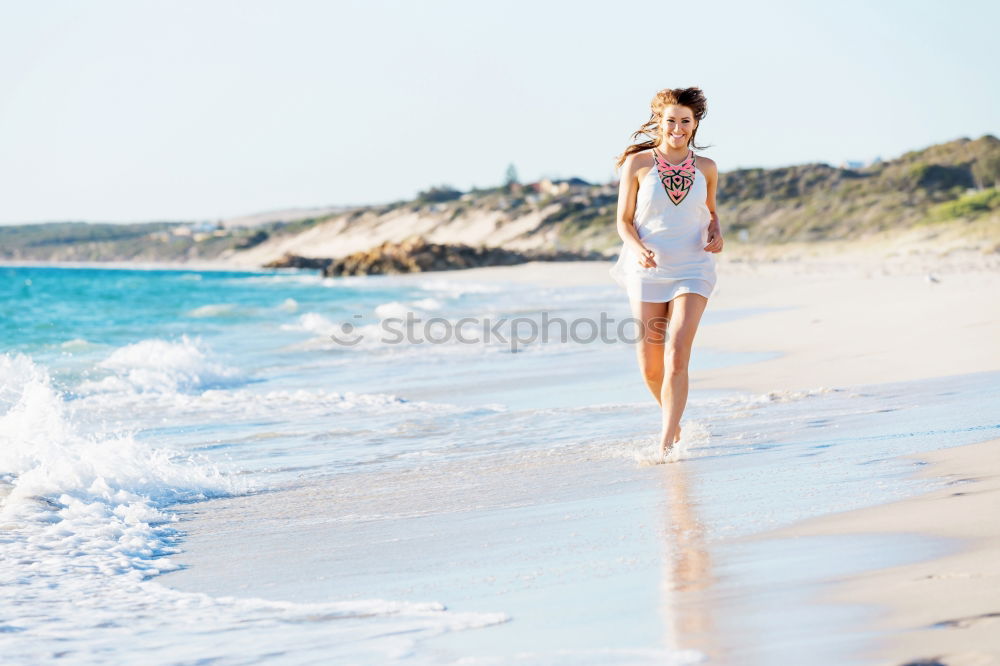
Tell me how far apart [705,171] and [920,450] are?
159cm

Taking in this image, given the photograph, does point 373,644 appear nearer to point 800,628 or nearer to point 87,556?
point 800,628

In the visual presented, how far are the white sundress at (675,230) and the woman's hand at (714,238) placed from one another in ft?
0.09

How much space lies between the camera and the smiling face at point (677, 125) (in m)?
4.93

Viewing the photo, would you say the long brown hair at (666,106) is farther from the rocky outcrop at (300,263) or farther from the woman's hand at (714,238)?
the rocky outcrop at (300,263)

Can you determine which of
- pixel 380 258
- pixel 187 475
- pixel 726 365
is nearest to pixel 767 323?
pixel 726 365

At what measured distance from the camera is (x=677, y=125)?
493cm

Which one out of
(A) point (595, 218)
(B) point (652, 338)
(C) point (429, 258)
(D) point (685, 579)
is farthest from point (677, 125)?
(A) point (595, 218)

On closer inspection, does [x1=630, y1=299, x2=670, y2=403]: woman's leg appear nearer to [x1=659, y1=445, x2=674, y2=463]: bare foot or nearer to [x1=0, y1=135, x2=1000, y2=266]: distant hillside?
[x1=659, y1=445, x2=674, y2=463]: bare foot

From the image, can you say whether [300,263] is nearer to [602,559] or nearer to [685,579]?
[602,559]

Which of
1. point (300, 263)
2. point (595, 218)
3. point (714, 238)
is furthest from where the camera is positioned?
point (300, 263)

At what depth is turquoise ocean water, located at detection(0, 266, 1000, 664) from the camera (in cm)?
282

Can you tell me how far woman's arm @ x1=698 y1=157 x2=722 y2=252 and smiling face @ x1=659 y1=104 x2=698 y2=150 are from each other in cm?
19

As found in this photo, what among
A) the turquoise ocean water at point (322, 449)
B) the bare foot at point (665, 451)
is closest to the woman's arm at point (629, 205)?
the bare foot at point (665, 451)

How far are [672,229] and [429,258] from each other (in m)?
61.1
